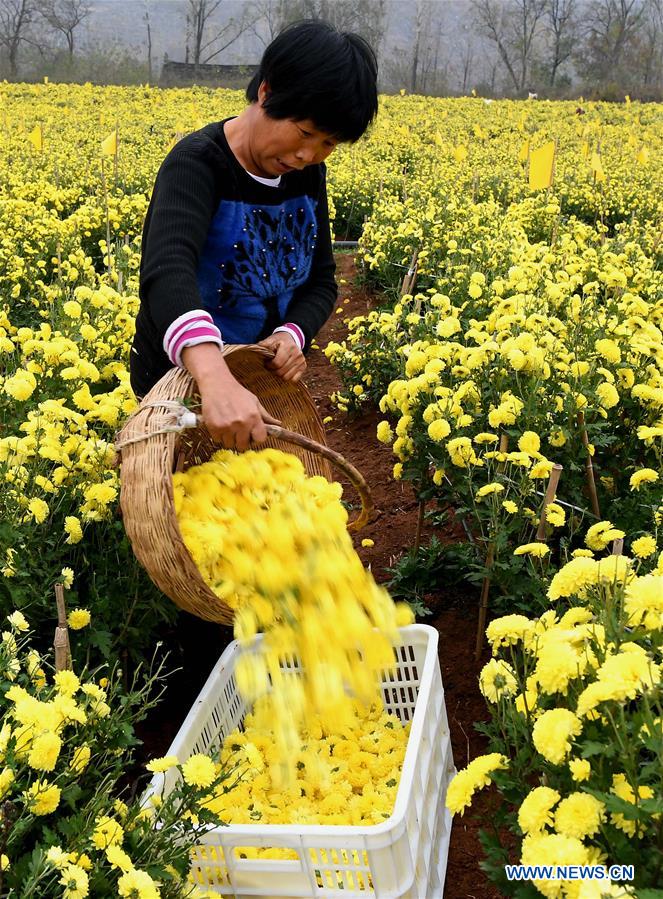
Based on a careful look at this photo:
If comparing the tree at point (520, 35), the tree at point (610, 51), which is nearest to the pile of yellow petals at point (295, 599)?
the tree at point (610, 51)

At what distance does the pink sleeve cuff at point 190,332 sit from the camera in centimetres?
179

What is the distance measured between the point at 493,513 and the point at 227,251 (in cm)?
101

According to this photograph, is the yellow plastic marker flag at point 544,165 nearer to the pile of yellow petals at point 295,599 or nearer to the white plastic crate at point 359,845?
the white plastic crate at point 359,845

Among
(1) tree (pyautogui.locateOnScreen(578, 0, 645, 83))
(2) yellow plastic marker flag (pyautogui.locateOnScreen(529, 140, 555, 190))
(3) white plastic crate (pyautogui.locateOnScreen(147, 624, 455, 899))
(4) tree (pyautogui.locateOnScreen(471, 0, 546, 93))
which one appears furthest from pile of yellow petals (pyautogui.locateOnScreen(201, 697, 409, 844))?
(4) tree (pyautogui.locateOnScreen(471, 0, 546, 93))

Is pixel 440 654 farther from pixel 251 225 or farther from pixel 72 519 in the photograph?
pixel 251 225

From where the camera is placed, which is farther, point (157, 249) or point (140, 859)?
point (157, 249)

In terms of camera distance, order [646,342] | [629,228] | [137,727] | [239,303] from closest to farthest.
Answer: [239,303]
[137,727]
[646,342]
[629,228]

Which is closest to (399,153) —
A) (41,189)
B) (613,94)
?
(41,189)

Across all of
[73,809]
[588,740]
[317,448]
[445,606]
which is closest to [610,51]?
[445,606]

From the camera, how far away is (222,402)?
1.69 metres

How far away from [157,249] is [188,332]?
264 mm

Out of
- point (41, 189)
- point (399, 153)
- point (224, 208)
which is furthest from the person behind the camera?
point (399, 153)

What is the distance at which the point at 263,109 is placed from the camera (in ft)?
6.63

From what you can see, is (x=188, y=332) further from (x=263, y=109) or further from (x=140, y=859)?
(x=140, y=859)
